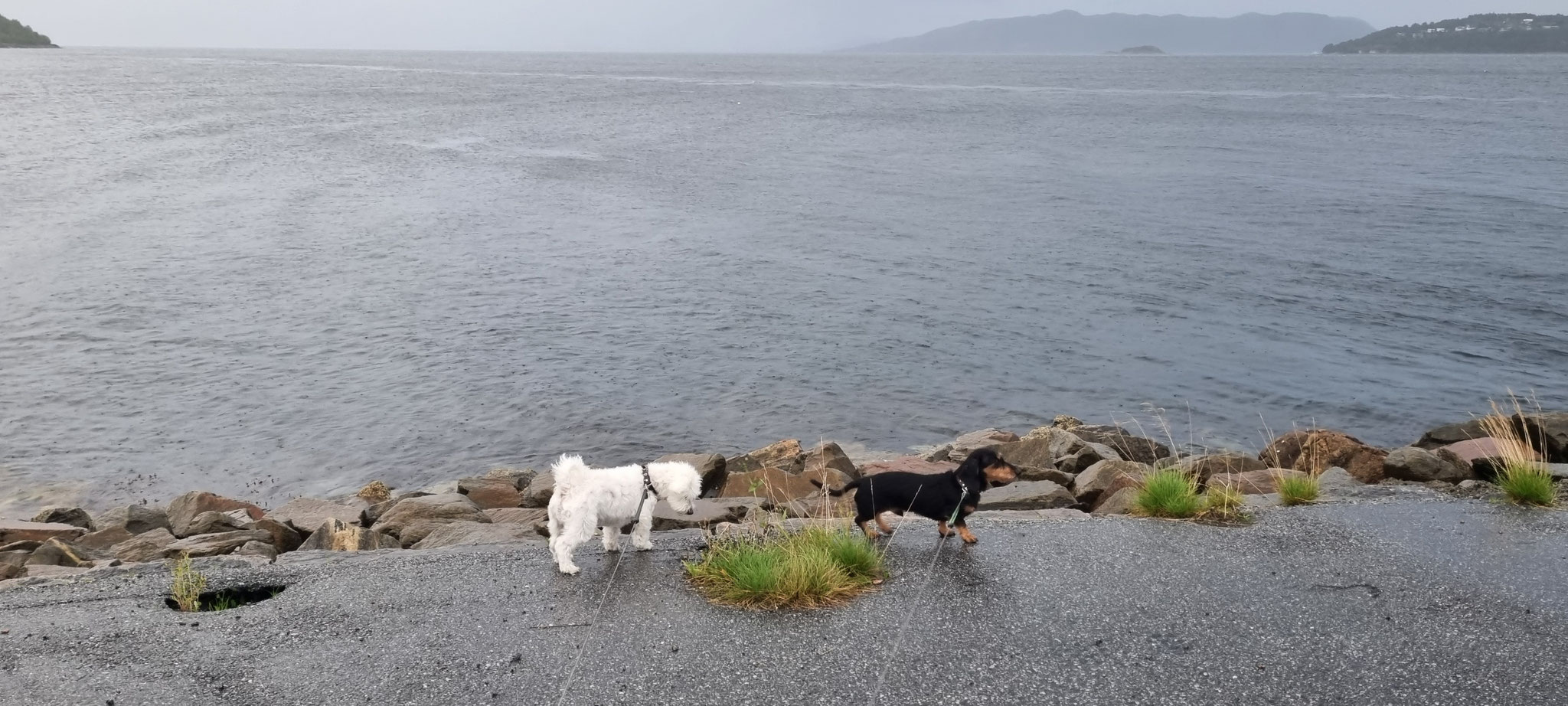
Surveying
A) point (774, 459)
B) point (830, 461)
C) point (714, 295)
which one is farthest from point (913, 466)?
point (714, 295)

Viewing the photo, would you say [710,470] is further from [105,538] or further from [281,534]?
[105,538]

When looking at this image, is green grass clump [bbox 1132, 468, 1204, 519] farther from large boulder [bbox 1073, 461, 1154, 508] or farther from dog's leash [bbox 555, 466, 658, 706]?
dog's leash [bbox 555, 466, 658, 706]

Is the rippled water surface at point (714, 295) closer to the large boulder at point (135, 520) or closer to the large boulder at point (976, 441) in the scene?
the large boulder at point (976, 441)

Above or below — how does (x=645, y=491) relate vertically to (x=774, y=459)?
above

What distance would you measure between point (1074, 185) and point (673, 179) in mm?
15068

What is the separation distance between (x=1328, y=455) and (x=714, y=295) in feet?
49.8

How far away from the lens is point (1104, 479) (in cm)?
1138

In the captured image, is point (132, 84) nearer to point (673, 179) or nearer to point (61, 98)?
point (61, 98)

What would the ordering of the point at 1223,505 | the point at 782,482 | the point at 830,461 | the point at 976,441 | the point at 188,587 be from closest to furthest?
the point at 188,587 < the point at 1223,505 < the point at 782,482 < the point at 830,461 < the point at 976,441

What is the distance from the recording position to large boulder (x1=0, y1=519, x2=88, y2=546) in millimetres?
10180

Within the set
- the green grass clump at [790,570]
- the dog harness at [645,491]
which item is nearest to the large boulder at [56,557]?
the dog harness at [645,491]

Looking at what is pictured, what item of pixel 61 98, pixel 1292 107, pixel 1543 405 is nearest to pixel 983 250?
pixel 1543 405

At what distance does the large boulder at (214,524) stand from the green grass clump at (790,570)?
569cm

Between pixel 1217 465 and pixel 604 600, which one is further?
pixel 1217 465
